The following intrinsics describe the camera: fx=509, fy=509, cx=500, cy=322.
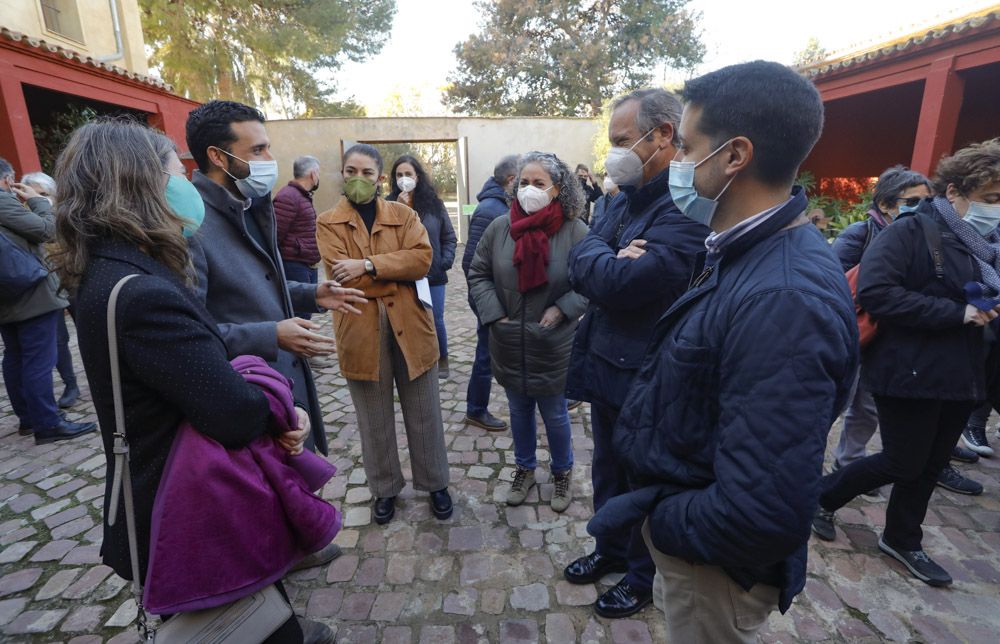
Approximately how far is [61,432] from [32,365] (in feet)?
1.91

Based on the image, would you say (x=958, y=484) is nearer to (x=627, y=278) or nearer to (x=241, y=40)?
(x=627, y=278)

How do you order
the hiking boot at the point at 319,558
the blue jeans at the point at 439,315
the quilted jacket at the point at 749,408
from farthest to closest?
1. the blue jeans at the point at 439,315
2. the hiking boot at the point at 319,558
3. the quilted jacket at the point at 749,408

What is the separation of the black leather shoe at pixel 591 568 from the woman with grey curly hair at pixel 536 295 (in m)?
0.52

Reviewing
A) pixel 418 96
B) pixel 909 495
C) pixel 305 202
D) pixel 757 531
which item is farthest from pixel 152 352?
pixel 418 96

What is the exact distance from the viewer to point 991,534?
2949 millimetres

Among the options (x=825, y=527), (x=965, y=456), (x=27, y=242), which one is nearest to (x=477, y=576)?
(x=825, y=527)

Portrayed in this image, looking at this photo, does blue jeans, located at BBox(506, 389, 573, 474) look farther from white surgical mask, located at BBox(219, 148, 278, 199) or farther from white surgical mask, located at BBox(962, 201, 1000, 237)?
white surgical mask, located at BBox(962, 201, 1000, 237)

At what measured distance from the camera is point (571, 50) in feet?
76.5

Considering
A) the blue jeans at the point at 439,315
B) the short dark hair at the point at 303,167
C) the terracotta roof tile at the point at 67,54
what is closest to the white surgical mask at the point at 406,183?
the blue jeans at the point at 439,315

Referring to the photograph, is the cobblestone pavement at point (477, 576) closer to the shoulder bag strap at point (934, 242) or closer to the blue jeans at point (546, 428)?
the blue jeans at point (546, 428)

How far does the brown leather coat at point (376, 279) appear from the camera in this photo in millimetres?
2811

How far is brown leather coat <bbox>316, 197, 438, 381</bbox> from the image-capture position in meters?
2.81

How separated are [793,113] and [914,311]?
1.86 meters

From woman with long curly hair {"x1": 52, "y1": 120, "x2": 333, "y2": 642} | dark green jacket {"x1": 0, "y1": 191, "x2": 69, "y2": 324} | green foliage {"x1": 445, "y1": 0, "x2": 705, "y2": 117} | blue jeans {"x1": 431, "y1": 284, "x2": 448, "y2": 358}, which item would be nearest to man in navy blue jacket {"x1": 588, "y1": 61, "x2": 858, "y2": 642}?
woman with long curly hair {"x1": 52, "y1": 120, "x2": 333, "y2": 642}
